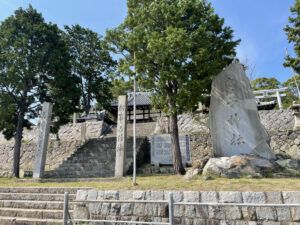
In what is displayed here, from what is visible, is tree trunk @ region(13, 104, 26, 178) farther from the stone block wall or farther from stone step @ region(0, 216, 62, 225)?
the stone block wall

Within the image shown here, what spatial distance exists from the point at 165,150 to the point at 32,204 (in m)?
7.02

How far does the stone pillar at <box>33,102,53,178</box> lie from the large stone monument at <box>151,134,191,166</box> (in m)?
5.87

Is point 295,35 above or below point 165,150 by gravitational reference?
above

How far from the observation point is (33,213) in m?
5.78

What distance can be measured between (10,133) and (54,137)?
6.81 metres

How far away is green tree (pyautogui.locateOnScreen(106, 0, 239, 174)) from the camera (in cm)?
795

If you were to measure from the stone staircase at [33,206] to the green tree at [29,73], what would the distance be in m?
5.48

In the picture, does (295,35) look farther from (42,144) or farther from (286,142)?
(42,144)

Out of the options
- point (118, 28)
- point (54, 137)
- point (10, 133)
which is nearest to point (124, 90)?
point (118, 28)

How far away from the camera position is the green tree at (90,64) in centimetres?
1603

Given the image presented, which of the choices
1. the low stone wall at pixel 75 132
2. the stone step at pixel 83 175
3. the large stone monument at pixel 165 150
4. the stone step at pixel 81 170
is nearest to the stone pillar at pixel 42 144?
the stone step at pixel 83 175

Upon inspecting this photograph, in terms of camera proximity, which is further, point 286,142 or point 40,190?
point 286,142

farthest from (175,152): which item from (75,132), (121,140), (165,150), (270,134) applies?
(75,132)

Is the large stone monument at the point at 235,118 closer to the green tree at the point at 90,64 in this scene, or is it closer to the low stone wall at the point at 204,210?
the low stone wall at the point at 204,210
